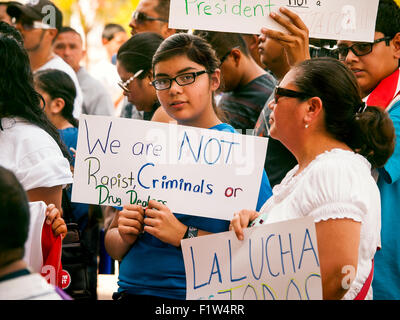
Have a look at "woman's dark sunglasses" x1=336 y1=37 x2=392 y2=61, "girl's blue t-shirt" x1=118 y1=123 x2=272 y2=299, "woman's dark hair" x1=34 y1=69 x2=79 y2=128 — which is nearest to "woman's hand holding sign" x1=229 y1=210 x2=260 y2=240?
"girl's blue t-shirt" x1=118 y1=123 x2=272 y2=299

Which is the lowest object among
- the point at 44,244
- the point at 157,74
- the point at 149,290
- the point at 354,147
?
the point at 149,290

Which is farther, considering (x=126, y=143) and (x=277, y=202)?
(x=126, y=143)

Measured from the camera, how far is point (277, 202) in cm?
220

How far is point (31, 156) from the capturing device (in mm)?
2434

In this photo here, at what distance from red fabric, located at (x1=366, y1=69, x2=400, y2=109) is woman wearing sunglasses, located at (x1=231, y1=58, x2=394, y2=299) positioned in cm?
54

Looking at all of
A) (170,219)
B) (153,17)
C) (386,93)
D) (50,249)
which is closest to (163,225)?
(170,219)

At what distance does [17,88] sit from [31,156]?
1.13 ft

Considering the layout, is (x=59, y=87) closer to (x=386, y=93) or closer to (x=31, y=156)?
(x=31, y=156)

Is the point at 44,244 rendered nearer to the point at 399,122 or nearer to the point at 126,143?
the point at 126,143

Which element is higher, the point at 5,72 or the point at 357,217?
the point at 5,72

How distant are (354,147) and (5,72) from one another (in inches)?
57.0

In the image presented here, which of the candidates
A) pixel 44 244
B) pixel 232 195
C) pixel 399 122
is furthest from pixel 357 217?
pixel 44 244

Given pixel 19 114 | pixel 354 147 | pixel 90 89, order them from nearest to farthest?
pixel 354 147, pixel 19 114, pixel 90 89

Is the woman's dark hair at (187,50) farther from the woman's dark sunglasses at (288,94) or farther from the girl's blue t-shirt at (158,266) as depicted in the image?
the girl's blue t-shirt at (158,266)
